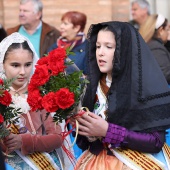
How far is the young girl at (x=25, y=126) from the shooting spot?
5531 millimetres

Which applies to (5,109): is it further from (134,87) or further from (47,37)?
(47,37)

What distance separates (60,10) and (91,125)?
7516 mm

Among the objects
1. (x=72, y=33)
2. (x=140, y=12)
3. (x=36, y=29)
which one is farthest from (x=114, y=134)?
(x=140, y=12)

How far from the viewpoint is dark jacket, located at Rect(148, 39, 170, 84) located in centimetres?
846

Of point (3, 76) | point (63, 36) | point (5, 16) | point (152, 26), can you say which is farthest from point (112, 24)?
point (5, 16)

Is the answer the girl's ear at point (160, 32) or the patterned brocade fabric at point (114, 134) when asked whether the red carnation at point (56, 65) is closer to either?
the patterned brocade fabric at point (114, 134)

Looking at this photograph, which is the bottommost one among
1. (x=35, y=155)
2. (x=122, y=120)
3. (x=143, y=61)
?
(x=35, y=155)

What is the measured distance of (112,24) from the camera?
5277 millimetres

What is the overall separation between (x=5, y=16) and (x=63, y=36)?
9.57ft

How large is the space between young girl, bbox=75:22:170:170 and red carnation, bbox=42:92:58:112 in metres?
0.23

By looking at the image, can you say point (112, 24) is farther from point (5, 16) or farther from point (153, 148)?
point (5, 16)

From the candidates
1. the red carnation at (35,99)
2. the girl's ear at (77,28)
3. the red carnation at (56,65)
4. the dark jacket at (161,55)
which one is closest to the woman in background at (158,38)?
the dark jacket at (161,55)

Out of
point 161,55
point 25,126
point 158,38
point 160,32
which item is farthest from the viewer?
point 160,32

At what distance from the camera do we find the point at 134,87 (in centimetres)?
518
